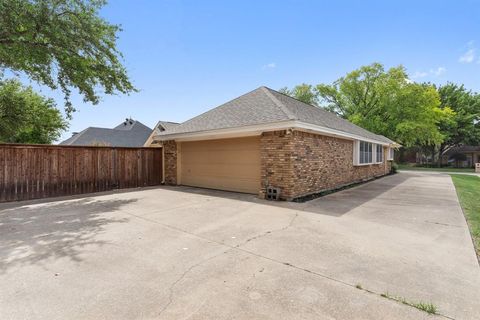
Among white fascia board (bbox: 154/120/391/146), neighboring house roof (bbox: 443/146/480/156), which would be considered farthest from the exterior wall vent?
neighboring house roof (bbox: 443/146/480/156)

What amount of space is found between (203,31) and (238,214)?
8669 mm

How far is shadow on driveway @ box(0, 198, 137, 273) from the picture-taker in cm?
367

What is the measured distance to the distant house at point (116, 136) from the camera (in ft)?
77.5

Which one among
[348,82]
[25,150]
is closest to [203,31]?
[25,150]

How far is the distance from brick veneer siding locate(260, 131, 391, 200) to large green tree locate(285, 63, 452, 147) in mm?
17789

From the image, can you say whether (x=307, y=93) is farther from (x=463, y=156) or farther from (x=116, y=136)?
(x=463, y=156)

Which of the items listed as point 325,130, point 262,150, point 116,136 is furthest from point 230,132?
point 116,136

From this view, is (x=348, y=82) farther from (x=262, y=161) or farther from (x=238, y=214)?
(x=238, y=214)

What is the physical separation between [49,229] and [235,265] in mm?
4228

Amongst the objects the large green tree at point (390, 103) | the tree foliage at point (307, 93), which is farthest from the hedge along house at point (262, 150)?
the tree foliage at point (307, 93)

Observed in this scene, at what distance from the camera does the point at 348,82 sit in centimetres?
2816

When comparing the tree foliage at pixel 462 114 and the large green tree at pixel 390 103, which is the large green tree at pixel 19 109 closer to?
the large green tree at pixel 390 103

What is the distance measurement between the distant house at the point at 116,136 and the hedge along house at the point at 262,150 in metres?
15.1

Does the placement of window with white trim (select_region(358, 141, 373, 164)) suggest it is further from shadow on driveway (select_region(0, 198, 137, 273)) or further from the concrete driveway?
shadow on driveway (select_region(0, 198, 137, 273))
